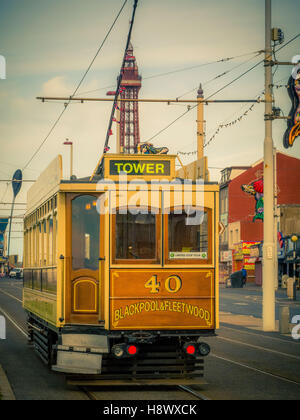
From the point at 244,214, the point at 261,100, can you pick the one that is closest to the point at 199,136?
the point at 261,100

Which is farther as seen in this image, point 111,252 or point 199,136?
point 199,136

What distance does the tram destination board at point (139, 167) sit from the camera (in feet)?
36.5

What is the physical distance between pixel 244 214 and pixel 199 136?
51.0 meters

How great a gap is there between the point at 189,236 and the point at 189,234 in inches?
1.1

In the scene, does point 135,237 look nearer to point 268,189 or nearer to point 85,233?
point 85,233

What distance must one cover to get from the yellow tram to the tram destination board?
1 cm

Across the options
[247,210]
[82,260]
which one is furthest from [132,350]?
[247,210]

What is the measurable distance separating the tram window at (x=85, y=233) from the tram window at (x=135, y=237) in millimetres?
337

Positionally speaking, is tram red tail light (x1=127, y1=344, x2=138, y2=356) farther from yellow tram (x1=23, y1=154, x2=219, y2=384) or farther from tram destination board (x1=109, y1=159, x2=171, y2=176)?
tram destination board (x1=109, y1=159, x2=171, y2=176)

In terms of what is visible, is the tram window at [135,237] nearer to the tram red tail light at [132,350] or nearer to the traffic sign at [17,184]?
the tram red tail light at [132,350]

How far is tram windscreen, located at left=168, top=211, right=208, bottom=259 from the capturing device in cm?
1082

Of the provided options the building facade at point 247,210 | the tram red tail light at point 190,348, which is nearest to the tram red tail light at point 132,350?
the tram red tail light at point 190,348

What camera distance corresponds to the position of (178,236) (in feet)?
35.6
